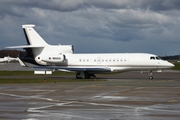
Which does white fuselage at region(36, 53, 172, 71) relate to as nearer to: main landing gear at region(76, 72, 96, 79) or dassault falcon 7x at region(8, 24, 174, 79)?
dassault falcon 7x at region(8, 24, 174, 79)

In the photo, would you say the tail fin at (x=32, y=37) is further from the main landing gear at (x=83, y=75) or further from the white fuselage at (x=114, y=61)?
Result: the main landing gear at (x=83, y=75)

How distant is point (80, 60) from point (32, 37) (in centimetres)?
710

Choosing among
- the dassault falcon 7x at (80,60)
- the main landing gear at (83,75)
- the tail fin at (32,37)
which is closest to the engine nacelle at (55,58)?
the dassault falcon 7x at (80,60)

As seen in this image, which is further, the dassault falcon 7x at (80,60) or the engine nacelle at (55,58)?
the engine nacelle at (55,58)

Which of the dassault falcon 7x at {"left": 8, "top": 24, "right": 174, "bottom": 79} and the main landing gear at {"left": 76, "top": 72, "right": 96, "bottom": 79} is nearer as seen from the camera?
the dassault falcon 7x at {"left": 8, "top": 24, "right": 174, "bottom": 79}

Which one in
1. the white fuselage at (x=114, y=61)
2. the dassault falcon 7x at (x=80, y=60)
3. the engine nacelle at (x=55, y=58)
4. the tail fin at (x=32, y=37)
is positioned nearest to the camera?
the white fuselage at (x=114, y=61)

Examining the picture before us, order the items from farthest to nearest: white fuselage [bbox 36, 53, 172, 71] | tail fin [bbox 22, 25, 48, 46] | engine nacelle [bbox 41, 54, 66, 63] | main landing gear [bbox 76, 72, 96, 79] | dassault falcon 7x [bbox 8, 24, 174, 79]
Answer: tail fin [bbox 22, 25, 48, 46], engine nacelle [bbox 41, 54, 66, 63], main landing gear [bbox 76, 72, 96, 79], dassault falcon 7x [bbox 8, 24, 174, 79], white fuselage [bbox 36, 53, 172, 71]

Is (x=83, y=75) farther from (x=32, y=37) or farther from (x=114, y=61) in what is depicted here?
(x=32, y=37)

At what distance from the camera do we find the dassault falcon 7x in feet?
160

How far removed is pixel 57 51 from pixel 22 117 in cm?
3842

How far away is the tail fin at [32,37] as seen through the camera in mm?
53156

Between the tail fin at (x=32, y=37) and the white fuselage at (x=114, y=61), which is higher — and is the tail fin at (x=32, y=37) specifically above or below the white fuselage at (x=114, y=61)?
above

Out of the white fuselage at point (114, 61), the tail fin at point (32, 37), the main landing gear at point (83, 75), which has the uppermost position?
the tail fin at point (32, 37)

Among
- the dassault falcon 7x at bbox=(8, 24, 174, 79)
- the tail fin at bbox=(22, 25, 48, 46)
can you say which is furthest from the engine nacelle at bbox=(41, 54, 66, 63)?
the tail fin at bbox=(22, 25, 48, 46)
